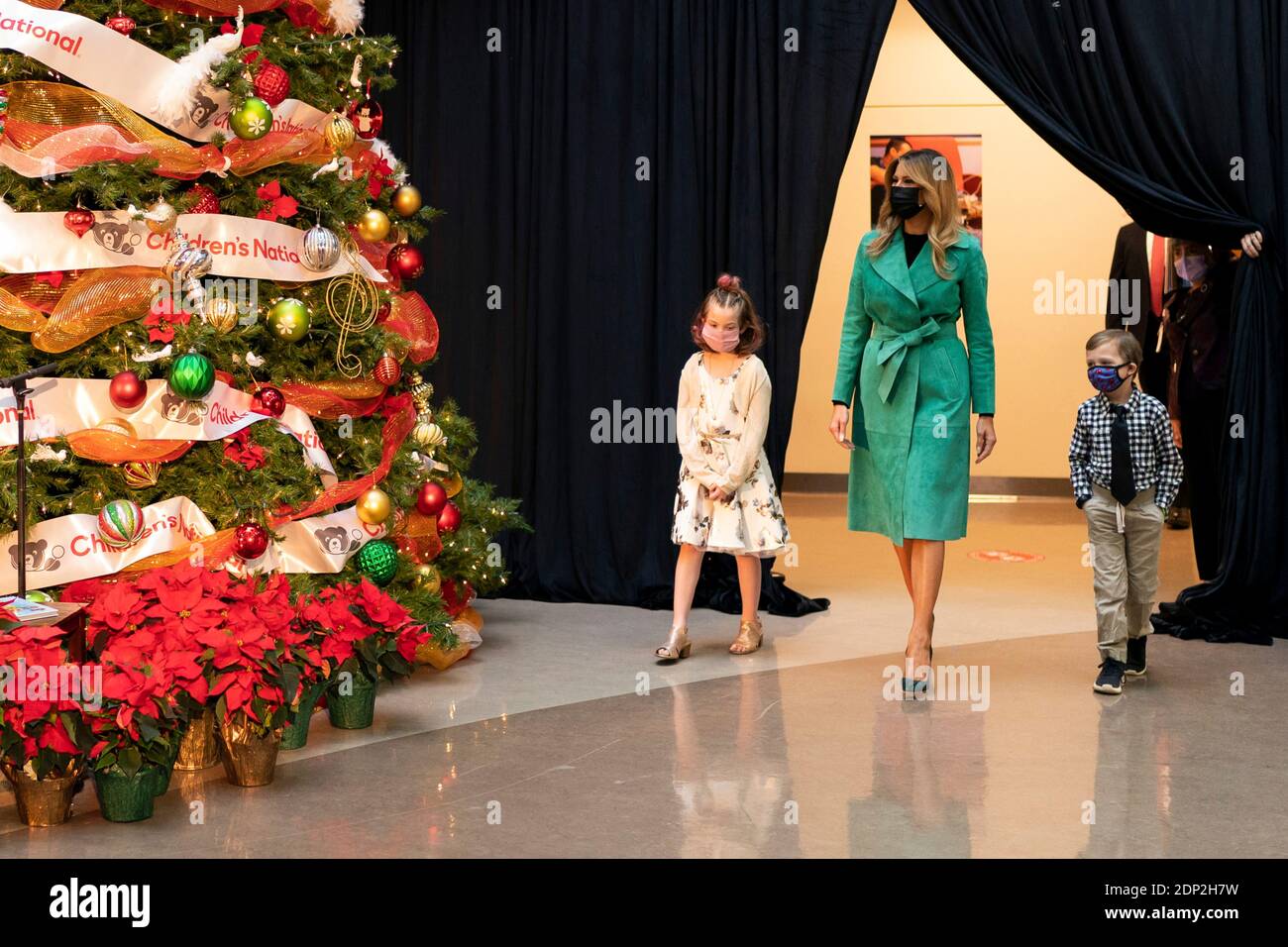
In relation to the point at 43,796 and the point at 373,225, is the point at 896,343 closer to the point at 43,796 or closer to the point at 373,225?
the point at 373,225

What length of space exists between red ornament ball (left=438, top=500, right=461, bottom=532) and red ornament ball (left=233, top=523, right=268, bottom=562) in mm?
985

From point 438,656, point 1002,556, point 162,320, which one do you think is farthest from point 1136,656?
point 162,320

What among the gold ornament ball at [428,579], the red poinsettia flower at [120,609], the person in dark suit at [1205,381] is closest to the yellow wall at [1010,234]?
the person in dark suit at [1205,381]

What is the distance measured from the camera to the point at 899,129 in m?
10.5

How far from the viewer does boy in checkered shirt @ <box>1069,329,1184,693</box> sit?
493 cm

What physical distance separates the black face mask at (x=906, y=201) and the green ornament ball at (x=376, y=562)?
195cm

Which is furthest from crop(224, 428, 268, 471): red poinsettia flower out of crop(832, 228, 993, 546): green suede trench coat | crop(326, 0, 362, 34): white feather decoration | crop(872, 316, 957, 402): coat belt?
crop(872, 316, 957, 402): coat belt

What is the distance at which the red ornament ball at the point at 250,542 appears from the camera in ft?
14.9

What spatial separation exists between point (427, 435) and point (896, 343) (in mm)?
1639

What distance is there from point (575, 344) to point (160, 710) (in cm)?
326

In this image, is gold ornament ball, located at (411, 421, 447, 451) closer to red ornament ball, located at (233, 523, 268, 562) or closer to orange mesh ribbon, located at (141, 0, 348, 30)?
red ornament ball, located at (233, 523, 268, 562)

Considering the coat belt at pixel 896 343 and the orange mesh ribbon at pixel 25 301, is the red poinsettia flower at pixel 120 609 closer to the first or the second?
the orange mesh ribbon at pixel 25 301

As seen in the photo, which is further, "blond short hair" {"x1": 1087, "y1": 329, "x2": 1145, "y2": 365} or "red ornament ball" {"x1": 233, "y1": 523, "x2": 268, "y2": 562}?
"blond short hair" {"x1": 1087, "y1": 329, "x2": 1145, "y2": 365}
